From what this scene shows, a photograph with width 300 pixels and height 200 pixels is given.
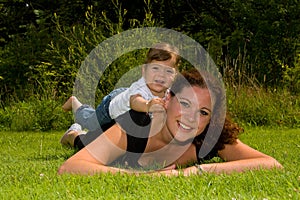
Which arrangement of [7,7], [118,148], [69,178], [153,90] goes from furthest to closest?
[7,7], [153,90], [118,148], [69,178]

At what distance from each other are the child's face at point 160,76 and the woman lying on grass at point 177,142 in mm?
946

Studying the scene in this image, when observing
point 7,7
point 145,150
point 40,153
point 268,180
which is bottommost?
point 7,7

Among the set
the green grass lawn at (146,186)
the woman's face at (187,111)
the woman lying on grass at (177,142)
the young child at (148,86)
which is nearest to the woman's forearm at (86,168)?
the woman lying on grass at (177,142)

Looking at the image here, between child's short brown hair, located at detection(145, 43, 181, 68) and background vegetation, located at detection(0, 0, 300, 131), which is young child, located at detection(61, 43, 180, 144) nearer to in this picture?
child's short brown hair, located at detection(145, 43, 181, 68)

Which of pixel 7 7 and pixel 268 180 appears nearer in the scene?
pixel 268 180

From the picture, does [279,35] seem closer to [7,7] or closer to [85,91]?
[85,91]

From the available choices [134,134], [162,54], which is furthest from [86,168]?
[162,54]

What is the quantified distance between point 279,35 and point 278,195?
11.4m

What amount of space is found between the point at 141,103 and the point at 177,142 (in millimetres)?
396

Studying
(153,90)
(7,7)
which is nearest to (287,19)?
(7,7)

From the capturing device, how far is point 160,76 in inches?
220

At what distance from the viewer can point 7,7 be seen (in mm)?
17969

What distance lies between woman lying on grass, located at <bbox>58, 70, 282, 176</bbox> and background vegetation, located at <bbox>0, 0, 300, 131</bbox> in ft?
16.3

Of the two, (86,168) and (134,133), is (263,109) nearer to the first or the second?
(134,133)
